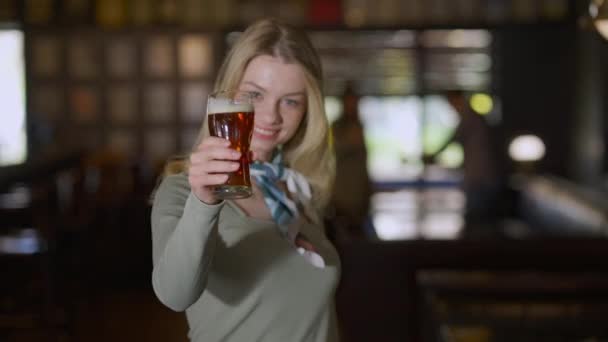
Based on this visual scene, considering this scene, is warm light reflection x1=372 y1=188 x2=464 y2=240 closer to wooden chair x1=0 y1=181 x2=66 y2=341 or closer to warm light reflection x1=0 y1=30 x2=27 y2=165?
warm light reflection x1=0 y1=30 x2=27 y2=165

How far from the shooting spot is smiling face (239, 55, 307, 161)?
5.81 ft

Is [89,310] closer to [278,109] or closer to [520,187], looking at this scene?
[520,187]

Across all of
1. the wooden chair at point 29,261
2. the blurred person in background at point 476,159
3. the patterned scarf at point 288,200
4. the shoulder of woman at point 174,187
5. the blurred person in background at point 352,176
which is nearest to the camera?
the shoulder of woman at point 174,187

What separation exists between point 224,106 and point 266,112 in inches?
11.2

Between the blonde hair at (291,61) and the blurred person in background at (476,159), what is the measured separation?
5602 millimetres

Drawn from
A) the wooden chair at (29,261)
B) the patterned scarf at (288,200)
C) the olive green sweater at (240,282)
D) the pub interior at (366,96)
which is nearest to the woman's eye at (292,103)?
the patterned scarf at (288,200)

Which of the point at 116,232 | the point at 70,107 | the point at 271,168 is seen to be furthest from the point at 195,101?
the point at 271,168

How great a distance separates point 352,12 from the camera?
9102 millimetres

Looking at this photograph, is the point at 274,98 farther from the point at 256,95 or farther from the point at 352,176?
the point at 352,176

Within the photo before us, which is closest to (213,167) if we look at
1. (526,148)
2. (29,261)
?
(29,261)

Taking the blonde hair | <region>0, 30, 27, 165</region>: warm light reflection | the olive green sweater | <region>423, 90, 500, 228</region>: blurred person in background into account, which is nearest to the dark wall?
<region>423, 90, 500, 228</region>: blurred person in background

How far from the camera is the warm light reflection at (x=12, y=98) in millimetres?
8875

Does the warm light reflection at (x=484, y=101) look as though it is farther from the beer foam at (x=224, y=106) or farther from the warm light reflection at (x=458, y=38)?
the beer foam at (x=224, y=106)

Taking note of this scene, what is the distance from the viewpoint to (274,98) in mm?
1782
